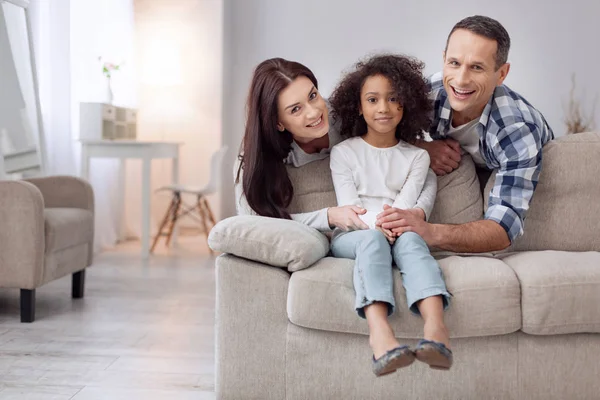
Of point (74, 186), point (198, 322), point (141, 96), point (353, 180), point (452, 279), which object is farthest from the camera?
point (141, 96)

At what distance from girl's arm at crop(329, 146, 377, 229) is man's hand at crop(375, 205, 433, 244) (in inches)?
4.4

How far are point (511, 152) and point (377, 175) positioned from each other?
44cm

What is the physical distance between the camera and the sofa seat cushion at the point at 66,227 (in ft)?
11.1

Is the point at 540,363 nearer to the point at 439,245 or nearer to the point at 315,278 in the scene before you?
the point at 439,245

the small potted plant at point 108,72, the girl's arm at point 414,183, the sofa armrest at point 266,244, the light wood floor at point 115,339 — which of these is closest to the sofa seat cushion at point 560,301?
the girl's arm at point 414,183

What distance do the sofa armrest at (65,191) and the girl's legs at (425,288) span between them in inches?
84.0

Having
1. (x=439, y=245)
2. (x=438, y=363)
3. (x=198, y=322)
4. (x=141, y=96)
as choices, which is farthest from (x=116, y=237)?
(x=438, y=363)

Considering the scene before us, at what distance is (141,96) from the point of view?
639 centimetres

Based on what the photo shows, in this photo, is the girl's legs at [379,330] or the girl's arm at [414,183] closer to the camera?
the girl's legs at [379,330]

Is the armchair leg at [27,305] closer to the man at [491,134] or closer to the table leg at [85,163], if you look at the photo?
the man at [491,134]

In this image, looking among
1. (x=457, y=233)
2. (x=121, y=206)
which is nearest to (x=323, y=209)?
(x=457, y=233)

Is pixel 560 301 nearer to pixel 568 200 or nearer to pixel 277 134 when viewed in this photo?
pixel 568 200

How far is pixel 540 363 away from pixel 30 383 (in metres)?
1.57

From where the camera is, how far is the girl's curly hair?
2545 mm
